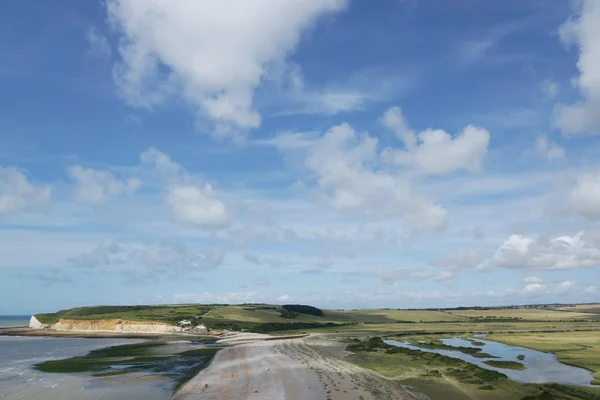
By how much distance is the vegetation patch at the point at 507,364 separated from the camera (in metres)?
63.9

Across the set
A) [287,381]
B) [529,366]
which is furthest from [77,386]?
[529,366]

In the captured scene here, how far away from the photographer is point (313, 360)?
7456 cm

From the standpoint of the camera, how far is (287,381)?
54.0 metres

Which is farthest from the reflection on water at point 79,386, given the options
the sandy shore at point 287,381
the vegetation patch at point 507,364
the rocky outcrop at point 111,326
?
the rocky outcrop at point 111,326

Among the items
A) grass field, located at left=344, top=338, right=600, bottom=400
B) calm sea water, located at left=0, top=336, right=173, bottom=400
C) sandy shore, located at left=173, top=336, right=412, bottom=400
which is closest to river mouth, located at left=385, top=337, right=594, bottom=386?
grass field, located at left=344, top=338, right=600, bottom=400

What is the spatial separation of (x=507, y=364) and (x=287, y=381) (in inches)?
1345

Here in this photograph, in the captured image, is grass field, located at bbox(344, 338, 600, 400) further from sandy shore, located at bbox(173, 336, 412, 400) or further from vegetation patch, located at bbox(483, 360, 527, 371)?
vegetation patch, located at bbox(483, 360, 527, 371)

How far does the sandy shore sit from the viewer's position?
45.3 metres

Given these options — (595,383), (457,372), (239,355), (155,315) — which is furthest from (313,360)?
(155,315)

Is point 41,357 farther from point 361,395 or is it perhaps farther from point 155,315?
point 155,315

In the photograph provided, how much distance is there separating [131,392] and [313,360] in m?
33.5

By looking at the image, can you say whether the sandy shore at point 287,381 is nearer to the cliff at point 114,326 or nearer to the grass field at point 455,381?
the grass field at point 455,381

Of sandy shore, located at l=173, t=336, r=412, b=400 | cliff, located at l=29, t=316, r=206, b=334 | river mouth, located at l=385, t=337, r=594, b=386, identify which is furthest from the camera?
cliff, located at l=29, t=316, r=206, b=334

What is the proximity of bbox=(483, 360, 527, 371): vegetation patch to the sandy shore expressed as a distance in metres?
20.4
